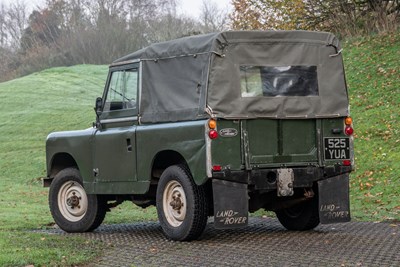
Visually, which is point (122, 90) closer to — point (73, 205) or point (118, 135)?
point (118, 135)

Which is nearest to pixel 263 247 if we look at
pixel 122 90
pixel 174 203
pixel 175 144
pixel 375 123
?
pixel 174 203

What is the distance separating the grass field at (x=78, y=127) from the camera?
436 inches

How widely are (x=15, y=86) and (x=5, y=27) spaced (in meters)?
50.7

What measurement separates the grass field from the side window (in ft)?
6.81

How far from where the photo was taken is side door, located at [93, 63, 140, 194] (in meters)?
12.2

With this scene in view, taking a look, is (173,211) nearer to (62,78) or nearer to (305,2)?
(305,2)

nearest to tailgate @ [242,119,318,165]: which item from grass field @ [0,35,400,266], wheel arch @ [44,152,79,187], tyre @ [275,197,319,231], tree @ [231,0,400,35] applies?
tyre @ [275,197,319,231]

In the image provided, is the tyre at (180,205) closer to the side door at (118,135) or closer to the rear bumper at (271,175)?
the rear bumper at (271,175)

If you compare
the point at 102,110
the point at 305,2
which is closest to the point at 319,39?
the point at 102,110

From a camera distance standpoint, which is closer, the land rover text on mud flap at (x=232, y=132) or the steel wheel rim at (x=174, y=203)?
the land rover text on mud flap at (x=232, y=132)

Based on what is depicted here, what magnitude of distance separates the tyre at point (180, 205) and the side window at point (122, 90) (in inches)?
54.8

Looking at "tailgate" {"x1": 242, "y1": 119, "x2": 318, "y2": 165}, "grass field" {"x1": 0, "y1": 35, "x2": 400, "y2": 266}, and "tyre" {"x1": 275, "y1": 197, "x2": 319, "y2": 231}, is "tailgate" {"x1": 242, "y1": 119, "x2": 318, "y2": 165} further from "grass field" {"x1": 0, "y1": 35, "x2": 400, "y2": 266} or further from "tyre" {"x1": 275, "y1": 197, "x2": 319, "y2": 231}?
"grass field" {"x1": 0, "y1": 35, "x2": 400, "y2": 266}

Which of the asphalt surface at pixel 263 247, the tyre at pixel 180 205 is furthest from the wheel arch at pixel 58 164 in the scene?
the tyre at pixel 180 205

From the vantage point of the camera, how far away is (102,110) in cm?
1304
